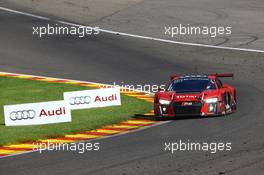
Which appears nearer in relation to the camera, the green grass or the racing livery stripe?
the racing livery stripe

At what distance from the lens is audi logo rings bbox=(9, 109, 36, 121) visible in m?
25.4

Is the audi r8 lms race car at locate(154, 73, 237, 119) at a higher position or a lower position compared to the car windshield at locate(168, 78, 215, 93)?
lower

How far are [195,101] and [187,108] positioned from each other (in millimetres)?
315

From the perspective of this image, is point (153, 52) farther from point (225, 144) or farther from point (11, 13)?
point (225, 144)

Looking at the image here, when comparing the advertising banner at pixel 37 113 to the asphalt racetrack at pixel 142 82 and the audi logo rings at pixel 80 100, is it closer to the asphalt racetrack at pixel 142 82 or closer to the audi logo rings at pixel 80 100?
the audi logo rings at pixel 80 100

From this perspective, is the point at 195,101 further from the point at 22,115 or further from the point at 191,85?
the point at 22,115

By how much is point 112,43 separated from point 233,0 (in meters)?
11.3

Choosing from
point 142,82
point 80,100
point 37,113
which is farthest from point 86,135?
point 142,82

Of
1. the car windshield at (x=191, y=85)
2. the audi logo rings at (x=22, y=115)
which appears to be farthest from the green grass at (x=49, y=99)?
the car windshield at (x=191, y=85)

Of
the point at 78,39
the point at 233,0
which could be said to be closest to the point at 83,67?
the point at 78,39

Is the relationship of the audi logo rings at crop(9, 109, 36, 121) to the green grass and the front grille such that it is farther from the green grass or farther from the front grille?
the front grille

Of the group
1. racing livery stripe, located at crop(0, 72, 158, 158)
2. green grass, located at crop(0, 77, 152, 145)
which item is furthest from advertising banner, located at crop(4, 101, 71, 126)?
racing livery stripe, located at crop(0, 72, 158, 158)

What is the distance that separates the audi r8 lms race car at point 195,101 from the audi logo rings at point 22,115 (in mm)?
3758

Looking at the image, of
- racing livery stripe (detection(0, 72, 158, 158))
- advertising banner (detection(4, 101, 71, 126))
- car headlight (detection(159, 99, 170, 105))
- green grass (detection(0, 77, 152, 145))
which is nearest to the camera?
racing livery stripe (detection(0, 72, 158, 158))
